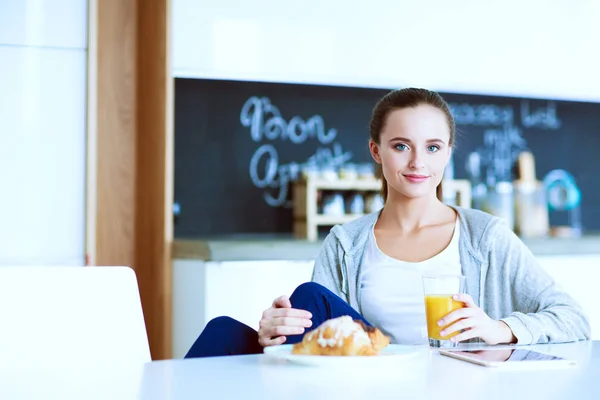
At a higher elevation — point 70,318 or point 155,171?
point 155,171

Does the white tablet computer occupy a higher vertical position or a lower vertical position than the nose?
lower

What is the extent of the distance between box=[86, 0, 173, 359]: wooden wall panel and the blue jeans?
143 cm

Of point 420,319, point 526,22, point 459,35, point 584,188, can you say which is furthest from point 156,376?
point 584,188

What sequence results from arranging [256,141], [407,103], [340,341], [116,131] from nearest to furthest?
[340,341] → [407,103] → [116,131] → [256,141]

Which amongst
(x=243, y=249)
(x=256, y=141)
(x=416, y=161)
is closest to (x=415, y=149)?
(x=416, y=161)

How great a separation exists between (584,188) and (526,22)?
37.3 inches

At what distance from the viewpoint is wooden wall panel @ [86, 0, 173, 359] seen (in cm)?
282

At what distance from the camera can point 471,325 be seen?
1.26m

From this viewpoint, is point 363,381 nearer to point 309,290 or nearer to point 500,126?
point 309,290

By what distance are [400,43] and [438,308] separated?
2.06 m

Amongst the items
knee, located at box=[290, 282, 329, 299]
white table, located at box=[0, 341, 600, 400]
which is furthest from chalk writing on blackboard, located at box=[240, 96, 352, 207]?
white table, located at box=[0, 341, 600, 400]

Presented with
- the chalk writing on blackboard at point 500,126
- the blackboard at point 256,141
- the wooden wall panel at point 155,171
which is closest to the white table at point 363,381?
the wooden wall panel at point 155,171

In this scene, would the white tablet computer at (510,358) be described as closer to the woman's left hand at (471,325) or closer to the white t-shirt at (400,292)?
the woman's left hand at (471,325)

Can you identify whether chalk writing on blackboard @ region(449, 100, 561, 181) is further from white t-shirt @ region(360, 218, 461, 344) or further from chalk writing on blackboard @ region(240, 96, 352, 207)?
white t-shirt @ region(360, 218, 461, 344)
